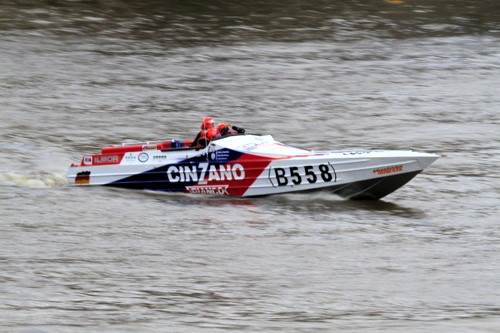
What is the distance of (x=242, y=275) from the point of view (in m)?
12.7

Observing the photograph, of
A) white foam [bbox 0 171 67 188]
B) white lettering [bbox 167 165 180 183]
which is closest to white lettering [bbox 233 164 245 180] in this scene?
white lettering [bbox 167 165 180 183]

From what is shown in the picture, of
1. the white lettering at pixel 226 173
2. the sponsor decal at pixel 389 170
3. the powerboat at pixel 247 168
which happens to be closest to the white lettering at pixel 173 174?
the powerboat at pixel 247 168

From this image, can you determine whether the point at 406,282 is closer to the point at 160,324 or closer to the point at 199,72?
the point at 160,324

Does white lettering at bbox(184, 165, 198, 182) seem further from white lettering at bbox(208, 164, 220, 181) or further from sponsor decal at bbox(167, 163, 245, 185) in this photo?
white lettering at bbox(208, 164, 220, 181)

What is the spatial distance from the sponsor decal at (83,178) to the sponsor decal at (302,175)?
362 centimetres

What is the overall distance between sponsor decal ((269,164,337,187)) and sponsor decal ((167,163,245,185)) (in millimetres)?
637

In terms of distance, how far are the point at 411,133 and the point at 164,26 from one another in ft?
40.6

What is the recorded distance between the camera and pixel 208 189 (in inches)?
693

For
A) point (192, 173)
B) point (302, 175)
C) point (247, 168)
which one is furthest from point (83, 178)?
point (302, 175)

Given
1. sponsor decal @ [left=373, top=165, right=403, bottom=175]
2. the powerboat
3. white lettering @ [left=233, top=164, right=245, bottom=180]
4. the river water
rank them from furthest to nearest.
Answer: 1. white lettering @ [left=233, top=164, right=245, bottom=180]
2. the powerboat
3. sponsor decal @ [left=373, top=165, right=403, bottom=175]
4. the river water

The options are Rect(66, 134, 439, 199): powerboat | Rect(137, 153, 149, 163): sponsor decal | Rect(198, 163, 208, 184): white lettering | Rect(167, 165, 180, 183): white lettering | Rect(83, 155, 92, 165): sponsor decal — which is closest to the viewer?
Rect(66, 134, 439, 199): powerboat

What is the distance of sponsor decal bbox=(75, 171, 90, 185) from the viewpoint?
720 inches

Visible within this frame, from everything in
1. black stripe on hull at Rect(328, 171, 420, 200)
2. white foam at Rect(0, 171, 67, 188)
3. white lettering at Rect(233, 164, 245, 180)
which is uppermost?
white lettering at Rect(233, 164, 245, 180)

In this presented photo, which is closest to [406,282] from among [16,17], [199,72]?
[199,72]
